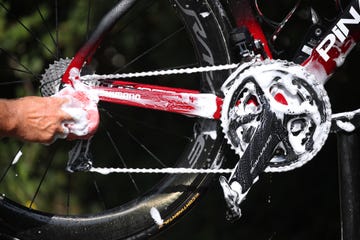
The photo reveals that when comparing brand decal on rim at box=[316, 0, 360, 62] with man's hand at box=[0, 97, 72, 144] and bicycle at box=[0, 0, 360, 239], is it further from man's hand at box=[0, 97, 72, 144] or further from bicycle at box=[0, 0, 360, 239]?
man's hand at box=[0, 97, 72, 144]

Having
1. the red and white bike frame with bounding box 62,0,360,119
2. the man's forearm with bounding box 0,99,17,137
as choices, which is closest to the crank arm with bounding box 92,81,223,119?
the red and white bike frame with bounding box 62,0,360,119

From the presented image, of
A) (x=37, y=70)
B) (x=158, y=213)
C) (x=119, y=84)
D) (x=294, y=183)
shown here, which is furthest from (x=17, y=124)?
(x=294, y=183)

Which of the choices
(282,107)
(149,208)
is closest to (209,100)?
(282,107)

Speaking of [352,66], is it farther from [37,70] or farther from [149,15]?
[37,70]

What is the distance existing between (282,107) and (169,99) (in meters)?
0.33

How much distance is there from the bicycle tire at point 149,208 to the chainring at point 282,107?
0.13 m

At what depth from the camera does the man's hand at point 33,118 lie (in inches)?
80.4

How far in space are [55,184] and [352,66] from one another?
1.39m

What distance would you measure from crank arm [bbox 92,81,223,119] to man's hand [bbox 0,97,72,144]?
0.56ft

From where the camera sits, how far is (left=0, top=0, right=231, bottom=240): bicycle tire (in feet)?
7.64

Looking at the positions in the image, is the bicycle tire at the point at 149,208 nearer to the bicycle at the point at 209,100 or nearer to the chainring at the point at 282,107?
the bicycle at the point at 209,100

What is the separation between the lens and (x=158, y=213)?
94.7 inches

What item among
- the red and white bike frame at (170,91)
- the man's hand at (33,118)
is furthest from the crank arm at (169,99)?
the man's hand at (33,118)

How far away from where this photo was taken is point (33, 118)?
2086mm
